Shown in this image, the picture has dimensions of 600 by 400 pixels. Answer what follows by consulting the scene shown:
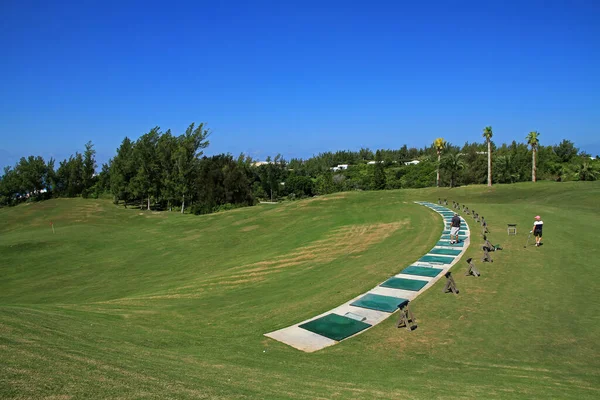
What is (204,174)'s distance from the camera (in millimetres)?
80750

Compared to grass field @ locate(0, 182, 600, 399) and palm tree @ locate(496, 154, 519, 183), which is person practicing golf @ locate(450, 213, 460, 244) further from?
palm tree @ locate(496, 154, 519, 183)

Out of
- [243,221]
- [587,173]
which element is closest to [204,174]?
[243,221]

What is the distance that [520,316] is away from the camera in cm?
1260

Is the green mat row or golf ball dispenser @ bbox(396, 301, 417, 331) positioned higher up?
the green mat row

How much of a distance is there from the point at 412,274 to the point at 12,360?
15.5m

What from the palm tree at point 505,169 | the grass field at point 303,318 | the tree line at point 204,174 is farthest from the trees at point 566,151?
the grass field at point 303,318

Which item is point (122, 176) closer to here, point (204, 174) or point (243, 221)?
point (204, 174)

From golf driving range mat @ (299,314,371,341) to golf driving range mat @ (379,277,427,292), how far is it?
151 inches

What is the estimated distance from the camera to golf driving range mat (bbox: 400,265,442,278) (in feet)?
57.2

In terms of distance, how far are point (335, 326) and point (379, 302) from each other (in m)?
2.71

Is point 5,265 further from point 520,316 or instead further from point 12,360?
point 520,316

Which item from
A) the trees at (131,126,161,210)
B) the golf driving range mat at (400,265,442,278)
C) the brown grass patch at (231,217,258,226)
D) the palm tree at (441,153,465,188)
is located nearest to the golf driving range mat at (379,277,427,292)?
the golf driving range mat at (400,265,442,278)

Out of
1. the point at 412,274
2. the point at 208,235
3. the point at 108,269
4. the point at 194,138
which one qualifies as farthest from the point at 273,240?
the point at 194,138

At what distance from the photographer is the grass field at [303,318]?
25.5 ft
